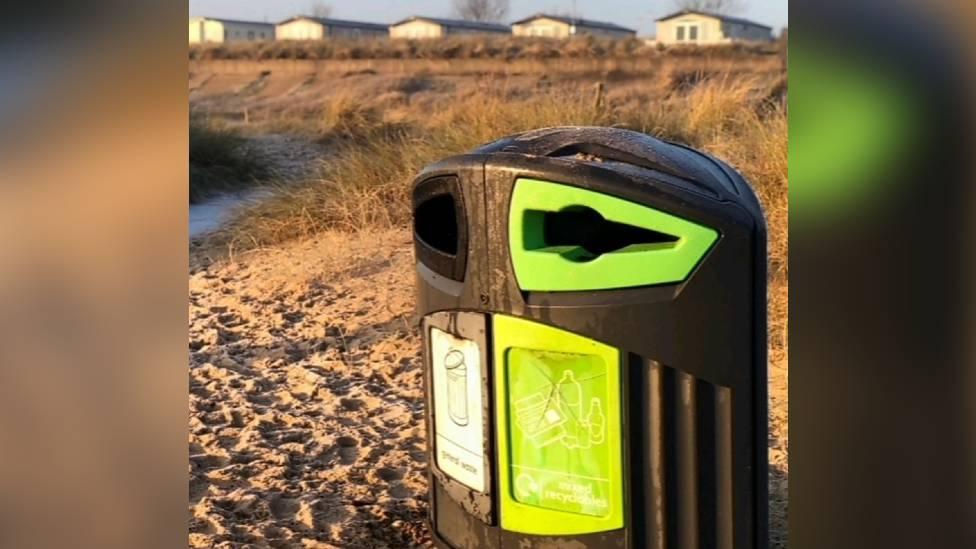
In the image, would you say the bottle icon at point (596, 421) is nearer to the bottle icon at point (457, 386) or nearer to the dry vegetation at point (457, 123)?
the bottle icon at point (457, 386)

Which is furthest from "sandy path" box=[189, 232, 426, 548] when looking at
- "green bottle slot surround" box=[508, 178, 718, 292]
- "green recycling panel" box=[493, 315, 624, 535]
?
"green bottle slot surround" box=[508, 178, 718, 292]

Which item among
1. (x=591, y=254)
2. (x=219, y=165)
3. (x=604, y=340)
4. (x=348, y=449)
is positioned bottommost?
(x=348, y=449)

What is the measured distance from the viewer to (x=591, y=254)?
2008 mm

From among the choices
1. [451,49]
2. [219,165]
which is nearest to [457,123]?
[219,165]

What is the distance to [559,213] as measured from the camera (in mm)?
2086

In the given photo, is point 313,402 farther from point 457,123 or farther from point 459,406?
point 457,123

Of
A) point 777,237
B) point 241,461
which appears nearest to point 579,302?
point 241,461

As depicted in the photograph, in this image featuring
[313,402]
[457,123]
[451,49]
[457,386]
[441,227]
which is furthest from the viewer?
[451,49]

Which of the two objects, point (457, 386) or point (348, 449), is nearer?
point (457, 386)

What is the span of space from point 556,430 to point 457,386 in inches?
9.6
